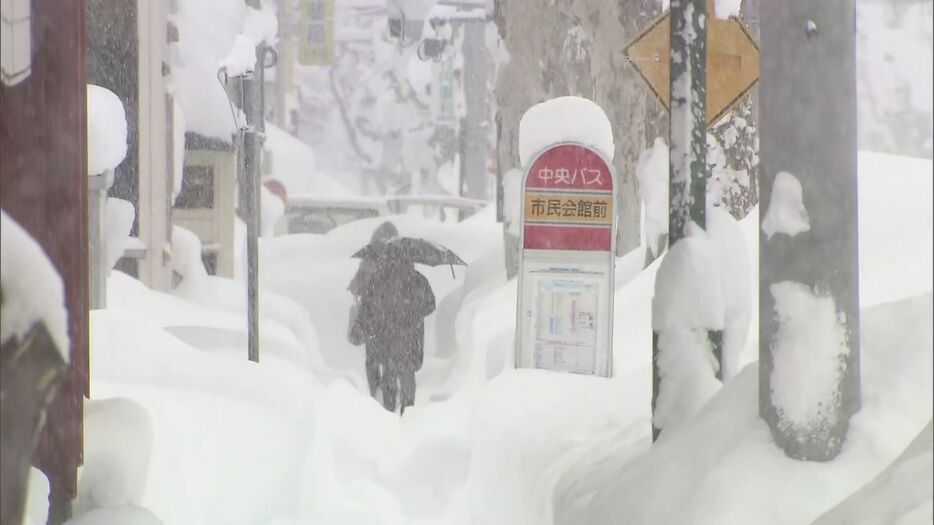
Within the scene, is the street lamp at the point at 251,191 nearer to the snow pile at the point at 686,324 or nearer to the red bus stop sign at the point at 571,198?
the red bus stop sign at the point at 571,198

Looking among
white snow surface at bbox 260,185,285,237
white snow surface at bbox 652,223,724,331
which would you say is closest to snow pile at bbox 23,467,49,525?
white snow surface at bbox 652,223,724,331

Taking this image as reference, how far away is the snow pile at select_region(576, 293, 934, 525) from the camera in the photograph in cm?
386

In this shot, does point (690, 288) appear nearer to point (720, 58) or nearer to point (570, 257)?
point (720, 58)

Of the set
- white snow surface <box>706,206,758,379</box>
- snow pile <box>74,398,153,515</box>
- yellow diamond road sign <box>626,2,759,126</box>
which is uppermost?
yellow diamond road sign <box>626,2,759,126</box>

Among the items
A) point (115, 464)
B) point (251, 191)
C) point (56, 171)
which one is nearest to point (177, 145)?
point (251, 191)

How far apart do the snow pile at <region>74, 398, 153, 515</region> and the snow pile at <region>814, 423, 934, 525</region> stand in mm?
2292

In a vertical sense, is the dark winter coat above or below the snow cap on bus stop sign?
below

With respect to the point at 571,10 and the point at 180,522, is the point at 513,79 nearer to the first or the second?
the point at 571,10

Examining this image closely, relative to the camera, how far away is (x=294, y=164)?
40.1 m

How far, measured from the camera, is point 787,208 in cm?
414

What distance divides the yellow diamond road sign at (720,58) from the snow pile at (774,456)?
200 cm

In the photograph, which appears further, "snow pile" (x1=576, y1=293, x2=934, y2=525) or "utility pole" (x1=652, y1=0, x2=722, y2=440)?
"utility pole" (x1=652, y1=0, x2=722, y2=440)

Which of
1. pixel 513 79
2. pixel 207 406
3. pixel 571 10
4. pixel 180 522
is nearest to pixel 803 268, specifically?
pixel 180 522

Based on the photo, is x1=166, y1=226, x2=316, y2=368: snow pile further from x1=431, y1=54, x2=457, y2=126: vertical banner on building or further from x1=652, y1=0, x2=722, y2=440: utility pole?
x1=431, y1=54, x2=457, y2=126: vertical banner on building
